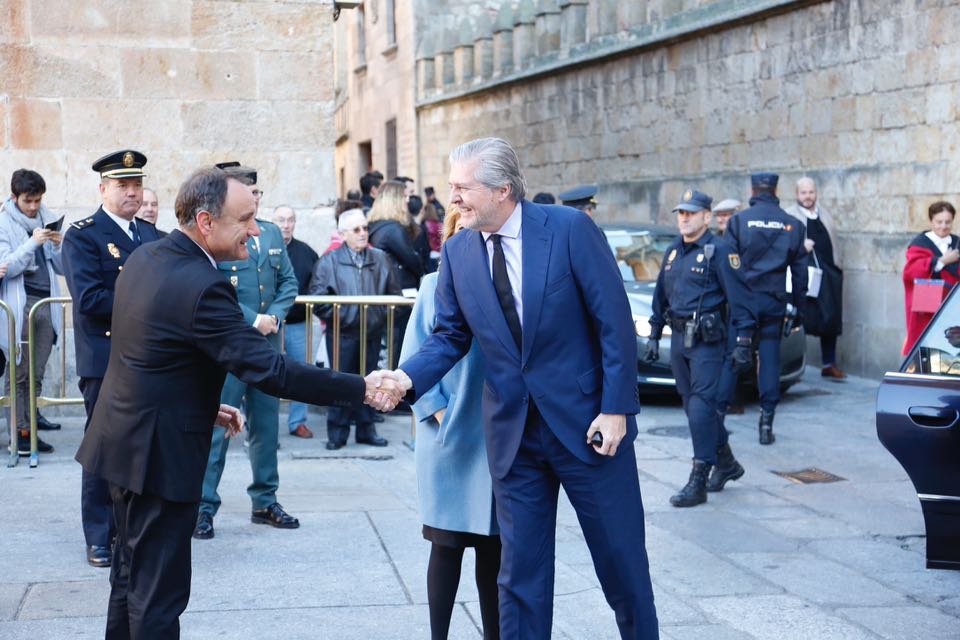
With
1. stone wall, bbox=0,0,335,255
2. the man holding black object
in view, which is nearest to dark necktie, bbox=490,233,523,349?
the man holding black object

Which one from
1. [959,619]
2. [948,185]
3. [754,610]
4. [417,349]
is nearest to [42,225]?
[417,349]

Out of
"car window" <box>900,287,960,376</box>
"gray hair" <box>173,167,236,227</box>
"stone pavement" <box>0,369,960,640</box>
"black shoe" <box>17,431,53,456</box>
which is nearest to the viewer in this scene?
→ "gray hair" <box>173,167,236,227</box>

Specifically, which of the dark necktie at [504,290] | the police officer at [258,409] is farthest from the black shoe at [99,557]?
the dark necktie at [504,290]

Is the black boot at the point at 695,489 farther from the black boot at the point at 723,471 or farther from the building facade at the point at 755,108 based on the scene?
the building facade at the point at 755,108

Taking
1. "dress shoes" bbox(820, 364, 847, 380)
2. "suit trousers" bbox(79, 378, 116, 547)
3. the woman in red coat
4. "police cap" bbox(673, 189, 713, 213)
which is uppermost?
"police cap" bbox(673, 189, 713, 213)

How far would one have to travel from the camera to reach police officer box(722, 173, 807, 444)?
10.3m

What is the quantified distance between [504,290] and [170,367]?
1.11m

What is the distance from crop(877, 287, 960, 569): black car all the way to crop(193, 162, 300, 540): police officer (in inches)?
125

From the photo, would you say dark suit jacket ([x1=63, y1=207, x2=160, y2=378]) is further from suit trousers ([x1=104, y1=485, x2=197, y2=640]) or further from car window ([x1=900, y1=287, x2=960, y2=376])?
car window ([x1=900, y1=287, x2=960, y2=376])

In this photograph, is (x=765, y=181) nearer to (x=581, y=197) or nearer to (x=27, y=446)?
(x=581, y=197)

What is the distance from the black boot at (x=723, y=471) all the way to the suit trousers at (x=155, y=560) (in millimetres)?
4787

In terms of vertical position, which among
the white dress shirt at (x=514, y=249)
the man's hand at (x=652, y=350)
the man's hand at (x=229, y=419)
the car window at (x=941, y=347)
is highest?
the white dress shirt at (x=514, y=249)

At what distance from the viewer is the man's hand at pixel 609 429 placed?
13.8 ft

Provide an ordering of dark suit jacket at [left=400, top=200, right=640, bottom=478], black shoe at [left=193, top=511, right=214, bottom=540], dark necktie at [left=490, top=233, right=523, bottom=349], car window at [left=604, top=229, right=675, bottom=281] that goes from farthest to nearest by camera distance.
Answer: car window at [left=604, top=229, right=675, bottom=281]
black shoe at [left=193, top=511, right=214, bottom=540]
dark necktie at [left=490, top=233, right=523, bottom=349]
dark suit jacket at [left=400, top=200, right=640, bottom=478]
